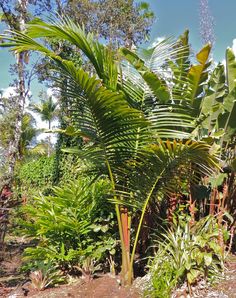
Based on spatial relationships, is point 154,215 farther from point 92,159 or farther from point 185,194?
point 92,159

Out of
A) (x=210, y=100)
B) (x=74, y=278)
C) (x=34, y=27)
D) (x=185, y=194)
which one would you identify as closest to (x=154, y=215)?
(x=185, y=194)

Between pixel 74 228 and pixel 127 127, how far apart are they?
1.49 m

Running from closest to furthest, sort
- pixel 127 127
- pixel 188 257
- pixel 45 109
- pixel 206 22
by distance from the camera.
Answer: pixel 188 257 < pixel 127 127 < pixel 206 22 < pixel 45 109

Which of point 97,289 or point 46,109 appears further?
point 46,109

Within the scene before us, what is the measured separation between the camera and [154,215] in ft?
15.2

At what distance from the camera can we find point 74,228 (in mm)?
4492

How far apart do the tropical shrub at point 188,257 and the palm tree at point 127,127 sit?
0.37m

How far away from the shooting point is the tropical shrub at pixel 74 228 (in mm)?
4480

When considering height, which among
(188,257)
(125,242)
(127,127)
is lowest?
(188,257)

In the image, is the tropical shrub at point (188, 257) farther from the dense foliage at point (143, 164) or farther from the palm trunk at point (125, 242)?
the palm trunk at point (125, 242)

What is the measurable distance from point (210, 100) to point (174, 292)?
7.64 feet

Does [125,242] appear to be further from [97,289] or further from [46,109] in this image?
[46,109]

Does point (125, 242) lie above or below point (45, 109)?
below

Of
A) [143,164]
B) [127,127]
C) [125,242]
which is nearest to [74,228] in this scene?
[125,242]
